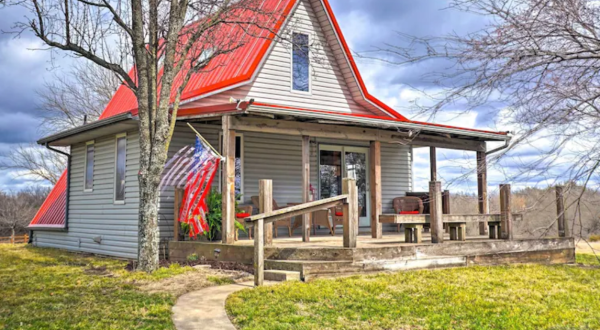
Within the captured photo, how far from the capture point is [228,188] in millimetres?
9656

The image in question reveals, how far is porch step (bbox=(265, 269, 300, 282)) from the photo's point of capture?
8.06 m

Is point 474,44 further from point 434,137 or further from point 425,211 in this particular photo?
point 425,211

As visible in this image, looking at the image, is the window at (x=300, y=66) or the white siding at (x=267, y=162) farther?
the window at (x=300, y=66)

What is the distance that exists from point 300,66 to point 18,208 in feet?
88.2

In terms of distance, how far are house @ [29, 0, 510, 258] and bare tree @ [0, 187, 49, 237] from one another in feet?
58.9

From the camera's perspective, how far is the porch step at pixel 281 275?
806cm

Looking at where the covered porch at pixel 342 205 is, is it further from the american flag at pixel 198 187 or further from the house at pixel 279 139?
the american flag at pixel 198 187

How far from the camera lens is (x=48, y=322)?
5.99 m

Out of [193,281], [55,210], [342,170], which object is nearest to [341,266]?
[193,281]

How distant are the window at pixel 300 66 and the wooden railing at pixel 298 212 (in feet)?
19.8

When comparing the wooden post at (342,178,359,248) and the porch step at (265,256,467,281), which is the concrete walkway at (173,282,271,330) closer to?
the porch step at (265,256,467,281)

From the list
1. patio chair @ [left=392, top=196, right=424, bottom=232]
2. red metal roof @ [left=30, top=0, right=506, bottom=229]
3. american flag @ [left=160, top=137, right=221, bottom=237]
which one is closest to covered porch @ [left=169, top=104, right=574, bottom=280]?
american flag @ [left=160, top=137, right=221, bottom=237]

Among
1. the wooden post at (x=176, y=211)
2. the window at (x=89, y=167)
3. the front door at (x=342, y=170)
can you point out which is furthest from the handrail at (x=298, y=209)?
the window at (x=89, y=167)

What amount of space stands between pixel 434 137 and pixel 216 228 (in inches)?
225
